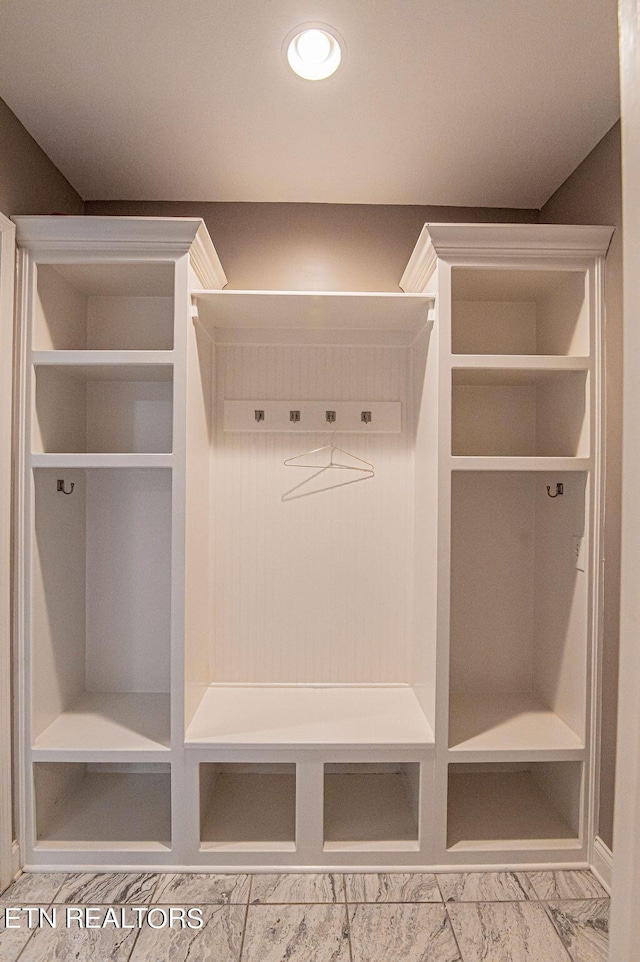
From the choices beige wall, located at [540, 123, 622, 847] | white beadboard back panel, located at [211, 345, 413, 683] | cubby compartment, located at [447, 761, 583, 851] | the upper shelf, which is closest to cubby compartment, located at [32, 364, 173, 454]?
white beadboard back panel, located at [211, 345, 413, 683]

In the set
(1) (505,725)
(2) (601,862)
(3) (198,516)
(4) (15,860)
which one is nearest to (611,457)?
(1) (505,725)

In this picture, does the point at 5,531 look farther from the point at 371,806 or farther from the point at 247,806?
the point at 371,806

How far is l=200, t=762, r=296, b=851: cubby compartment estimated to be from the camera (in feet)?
6.87

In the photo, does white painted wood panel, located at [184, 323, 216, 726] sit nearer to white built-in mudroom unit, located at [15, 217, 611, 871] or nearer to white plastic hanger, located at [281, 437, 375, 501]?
white built-in mudroom unit, located at [15, 217, 611, 871]

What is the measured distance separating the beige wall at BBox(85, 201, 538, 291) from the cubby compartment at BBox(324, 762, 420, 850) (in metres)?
2.10

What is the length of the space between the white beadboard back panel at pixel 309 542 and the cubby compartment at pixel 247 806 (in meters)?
0.44

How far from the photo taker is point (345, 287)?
2572 millimetres

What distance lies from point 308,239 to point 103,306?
0.96m

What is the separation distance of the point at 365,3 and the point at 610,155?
41.6 inches

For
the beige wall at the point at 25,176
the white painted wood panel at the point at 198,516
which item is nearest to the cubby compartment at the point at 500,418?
the white painted wood panel at the point at 198,516

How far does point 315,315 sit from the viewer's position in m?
2.29

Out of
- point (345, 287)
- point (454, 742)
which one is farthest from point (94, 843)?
point (345, 287)

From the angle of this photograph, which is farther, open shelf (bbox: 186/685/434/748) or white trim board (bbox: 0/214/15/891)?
open shelf (bbox: 186/685/434/748)

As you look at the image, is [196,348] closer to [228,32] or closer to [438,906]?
[228,32]
